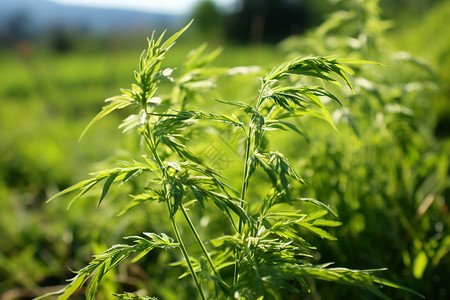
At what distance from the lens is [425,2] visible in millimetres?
14547

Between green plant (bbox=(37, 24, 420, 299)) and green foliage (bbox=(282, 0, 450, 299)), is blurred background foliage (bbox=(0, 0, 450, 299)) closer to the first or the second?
green foliage (bbox=(282, 0, 450, 299))

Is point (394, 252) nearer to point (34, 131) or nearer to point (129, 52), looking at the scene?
point (34, 131)

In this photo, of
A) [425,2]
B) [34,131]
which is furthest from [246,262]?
[425,2]

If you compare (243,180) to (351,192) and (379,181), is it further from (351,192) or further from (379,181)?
(379,181)

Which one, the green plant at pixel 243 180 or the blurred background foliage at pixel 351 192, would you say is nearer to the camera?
the green plant at pixel 243 180

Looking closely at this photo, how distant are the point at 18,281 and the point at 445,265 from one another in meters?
2.34

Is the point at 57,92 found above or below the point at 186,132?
below

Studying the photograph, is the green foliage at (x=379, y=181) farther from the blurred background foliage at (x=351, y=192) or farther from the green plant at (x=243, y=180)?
the green plant at (x=243, y=180)

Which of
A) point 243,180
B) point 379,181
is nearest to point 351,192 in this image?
point 379,181

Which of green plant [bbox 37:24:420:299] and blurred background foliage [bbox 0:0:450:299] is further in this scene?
blurred background foliage [bbox 0:0:450:299]

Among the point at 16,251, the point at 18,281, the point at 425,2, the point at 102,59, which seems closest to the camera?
the point at 18,281

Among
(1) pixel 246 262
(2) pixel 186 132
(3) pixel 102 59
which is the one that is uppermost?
(2) pixel 186 132

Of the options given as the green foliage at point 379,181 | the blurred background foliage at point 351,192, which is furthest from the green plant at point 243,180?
the green foliage at point 379,181

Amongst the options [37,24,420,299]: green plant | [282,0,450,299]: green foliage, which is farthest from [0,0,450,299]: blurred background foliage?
[37,24,420,299]: green plant
